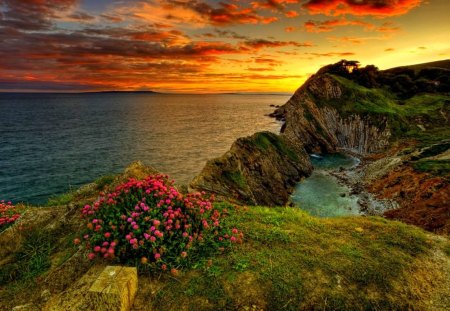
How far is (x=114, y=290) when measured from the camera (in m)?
5.62

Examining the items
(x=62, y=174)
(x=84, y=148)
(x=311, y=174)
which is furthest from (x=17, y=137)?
(x=311, y=174)

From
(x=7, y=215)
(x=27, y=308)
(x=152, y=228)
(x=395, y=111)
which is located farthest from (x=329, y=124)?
(x=27, y=308)

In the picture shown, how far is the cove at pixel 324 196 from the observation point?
3064 centimetres

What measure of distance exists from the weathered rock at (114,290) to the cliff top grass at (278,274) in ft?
0.95

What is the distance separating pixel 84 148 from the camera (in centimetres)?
7031

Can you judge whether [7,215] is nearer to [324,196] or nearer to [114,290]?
[114,290]

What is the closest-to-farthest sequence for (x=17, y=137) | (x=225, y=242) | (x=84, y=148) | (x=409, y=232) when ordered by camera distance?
1. (x=225, y=242)
2. (x=409, y=232)
3. (x=84, y=148)
4. (x=17, y=137)

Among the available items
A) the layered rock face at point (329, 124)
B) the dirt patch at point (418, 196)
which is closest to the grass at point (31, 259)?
the dirt patch at point (418, 196)

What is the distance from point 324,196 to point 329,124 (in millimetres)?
33853

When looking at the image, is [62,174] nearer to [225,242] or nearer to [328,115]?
[225,242]

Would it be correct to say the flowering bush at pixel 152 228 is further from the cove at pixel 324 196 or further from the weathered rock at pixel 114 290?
the cove at pixel 324 196

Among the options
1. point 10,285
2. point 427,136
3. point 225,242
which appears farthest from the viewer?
point 427,136

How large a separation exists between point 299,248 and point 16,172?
57.3m

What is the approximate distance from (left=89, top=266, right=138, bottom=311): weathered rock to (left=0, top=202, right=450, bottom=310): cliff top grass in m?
0.29
